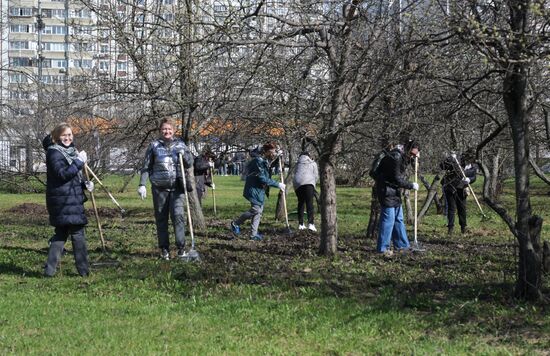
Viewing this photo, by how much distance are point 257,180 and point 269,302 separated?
6212 millimetres

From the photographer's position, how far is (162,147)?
1020cm

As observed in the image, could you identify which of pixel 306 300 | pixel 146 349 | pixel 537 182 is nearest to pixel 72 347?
pixel 146 349

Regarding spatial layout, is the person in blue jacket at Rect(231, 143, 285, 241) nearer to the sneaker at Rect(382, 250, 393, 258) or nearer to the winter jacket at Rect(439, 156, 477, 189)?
the winter jacket at Rect(439, 156, 477, 189)

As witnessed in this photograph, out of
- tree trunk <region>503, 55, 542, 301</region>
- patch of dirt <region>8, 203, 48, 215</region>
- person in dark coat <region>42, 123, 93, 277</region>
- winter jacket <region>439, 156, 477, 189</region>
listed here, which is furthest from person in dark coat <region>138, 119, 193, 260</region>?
patch of dirt <region>8, 203, 48, 215</region>

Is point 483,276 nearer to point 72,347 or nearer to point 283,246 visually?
point 283,246

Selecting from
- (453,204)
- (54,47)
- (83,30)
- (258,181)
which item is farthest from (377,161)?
(54,47)

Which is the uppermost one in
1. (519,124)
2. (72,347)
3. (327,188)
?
(519,124)

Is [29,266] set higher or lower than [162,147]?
lower

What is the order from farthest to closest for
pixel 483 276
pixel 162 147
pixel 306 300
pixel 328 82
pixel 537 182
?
pixel 537 182 → pixel 162 147 → pixel 328 82 → pixel 483 276 → pixel 306 300

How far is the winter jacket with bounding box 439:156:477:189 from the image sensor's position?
1353 centimetres

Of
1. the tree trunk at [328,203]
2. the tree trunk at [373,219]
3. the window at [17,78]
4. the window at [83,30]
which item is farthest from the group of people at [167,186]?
the window at [17,78]

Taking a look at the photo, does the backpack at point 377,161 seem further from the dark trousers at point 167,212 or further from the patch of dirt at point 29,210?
the patch of dirt at point 29,210

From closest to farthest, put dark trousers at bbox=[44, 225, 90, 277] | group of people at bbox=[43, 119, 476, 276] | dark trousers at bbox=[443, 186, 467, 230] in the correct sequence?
group of people at bbox=[43, 119, 476, 276] < dark trousers at bbox=[44, 225, 90, 277] < dark trousers at bbox=[443, 186, 467, 230]

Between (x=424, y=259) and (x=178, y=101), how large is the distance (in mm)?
4145
